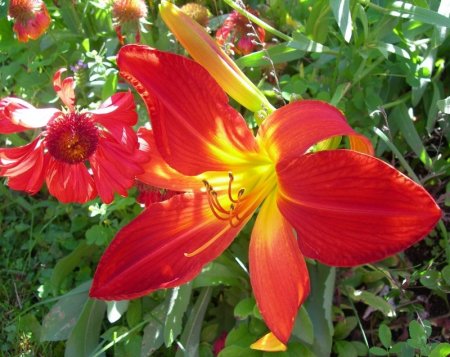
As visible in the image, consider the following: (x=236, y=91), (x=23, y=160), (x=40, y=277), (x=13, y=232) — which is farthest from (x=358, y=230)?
(x=13, y=232)

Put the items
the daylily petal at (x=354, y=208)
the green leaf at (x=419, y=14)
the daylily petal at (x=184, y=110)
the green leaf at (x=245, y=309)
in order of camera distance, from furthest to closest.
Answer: the green leaf at (x=245, y=309), the green leaf at (x=419, y=14), the daylily petal at (x=184, y=110), the daylily petal at (x=354, y=208)

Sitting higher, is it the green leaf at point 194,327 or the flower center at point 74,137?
the flower center at point 74,137

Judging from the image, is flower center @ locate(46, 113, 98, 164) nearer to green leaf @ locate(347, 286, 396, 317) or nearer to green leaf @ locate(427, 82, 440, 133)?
green leaf @ locate(347, 286, 396, 317)

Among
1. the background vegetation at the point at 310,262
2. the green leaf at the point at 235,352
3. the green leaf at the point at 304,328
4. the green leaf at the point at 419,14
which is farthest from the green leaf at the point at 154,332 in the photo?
the green leaf at the point at 419,14

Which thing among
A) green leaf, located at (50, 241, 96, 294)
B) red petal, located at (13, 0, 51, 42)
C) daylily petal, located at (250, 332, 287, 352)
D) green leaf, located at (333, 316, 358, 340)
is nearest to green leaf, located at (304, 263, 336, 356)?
green leaf, located at (333, 316, 358, 340)

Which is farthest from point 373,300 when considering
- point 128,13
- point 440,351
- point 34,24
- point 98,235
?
point 34,24

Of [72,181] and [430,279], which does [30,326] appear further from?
[430,279]

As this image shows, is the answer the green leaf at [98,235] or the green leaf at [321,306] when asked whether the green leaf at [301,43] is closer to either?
the green leaf at [321,306]
